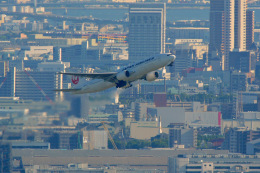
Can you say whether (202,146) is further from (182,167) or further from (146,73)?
(146,73)

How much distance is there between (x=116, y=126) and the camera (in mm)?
173375

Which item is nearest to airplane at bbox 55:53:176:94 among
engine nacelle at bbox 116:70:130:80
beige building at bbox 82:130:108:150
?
engine nacelle at bbox 116:70:130:80

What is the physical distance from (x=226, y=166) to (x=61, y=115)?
167 ft

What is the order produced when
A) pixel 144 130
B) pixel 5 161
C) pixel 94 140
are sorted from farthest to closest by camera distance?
pixel 144 130, pixel 94 140, pixel 5 161

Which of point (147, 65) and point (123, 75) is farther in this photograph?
point (123, 75)

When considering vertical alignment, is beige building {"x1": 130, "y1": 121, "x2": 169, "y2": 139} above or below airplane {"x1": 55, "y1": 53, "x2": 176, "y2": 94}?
below

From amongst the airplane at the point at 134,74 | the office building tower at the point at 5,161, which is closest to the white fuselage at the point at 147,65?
the airplane at the point at 134,74

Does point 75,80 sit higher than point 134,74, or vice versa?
point 134,74

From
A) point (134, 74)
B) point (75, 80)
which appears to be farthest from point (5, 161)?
point (134, 74)

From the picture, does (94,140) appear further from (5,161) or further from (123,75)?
(123,75)

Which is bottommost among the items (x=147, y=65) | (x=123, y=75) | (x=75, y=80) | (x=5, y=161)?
A: (x=5, y=161)

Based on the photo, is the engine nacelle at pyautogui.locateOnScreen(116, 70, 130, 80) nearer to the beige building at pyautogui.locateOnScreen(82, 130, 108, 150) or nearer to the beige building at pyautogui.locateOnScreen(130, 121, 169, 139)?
the beige building at pyautogui.locateOnScreen(82, 130, 108, 150)

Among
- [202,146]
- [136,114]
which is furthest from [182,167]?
[136,114]

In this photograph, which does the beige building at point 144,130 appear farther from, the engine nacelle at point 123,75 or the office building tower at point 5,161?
the engine nacelle at point 123,75
